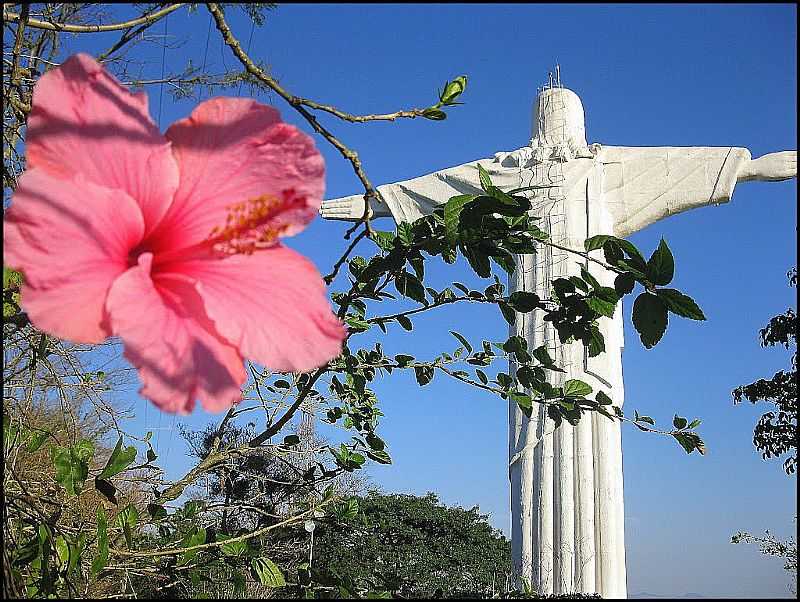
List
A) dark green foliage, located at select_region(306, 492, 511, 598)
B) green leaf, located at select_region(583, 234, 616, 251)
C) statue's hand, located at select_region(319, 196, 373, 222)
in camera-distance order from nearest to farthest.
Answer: green leaf, located at select_region(583, 234, 616, 251) → statue's hand, located at select_region(319, 196, 373, 222) → dark green foliage, located at select_region(306, 492, 511, 598)

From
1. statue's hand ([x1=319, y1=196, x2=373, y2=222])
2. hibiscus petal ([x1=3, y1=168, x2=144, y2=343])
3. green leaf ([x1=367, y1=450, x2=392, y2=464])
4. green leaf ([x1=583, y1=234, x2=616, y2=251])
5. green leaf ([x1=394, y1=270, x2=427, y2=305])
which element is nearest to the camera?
hibiscus petal ([x1=3, y1=168, x2=144, y2=343])

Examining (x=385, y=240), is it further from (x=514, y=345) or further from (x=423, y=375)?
(x=423, y=375)

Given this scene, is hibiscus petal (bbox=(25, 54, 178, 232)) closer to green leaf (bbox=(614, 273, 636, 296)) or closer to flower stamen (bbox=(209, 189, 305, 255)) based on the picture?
flower stamen (bbox=(209, 189, 305, 255))

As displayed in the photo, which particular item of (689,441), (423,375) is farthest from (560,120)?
(689,441)

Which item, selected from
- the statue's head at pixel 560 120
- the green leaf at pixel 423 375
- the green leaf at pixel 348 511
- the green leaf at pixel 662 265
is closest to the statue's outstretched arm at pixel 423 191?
the statue's head at pixel 560 120

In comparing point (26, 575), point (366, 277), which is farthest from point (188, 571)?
point (366, 277)

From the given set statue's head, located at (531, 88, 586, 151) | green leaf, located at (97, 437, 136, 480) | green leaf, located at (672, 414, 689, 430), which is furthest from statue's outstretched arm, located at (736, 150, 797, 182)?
green leaf, located at (97, 437, 136, 480)

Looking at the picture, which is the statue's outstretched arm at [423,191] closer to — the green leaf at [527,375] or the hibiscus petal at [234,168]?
the green leaf at [527,375]
